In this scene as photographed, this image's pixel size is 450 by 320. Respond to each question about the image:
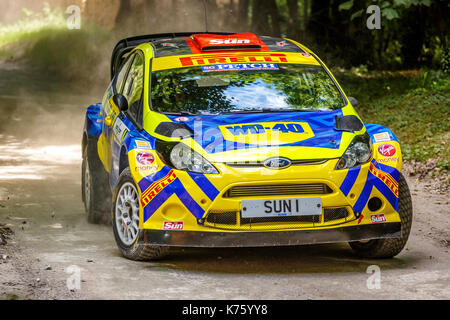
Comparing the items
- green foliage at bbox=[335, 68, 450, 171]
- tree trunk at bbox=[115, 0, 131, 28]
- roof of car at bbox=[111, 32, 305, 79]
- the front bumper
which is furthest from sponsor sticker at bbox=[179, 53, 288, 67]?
tree trunk at bbox=[115, 0, 131, 28]

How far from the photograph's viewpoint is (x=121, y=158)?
725cm

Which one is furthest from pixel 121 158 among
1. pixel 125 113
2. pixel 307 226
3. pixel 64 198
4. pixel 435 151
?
pixel 435 151

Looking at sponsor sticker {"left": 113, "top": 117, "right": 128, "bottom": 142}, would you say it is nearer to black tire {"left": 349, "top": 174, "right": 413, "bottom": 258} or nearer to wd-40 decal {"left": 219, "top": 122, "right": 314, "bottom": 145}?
wd-40 decal {"left": 219, "top": 122, "right": 314, "bottom": 145}

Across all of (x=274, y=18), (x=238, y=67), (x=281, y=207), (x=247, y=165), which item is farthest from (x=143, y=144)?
(x=274, y=18)

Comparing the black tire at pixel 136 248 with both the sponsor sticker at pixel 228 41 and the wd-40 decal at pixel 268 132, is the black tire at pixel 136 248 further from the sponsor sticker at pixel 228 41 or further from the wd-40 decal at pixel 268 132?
the sponsor sticker at pixel 228 41

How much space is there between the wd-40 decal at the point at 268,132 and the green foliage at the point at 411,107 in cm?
516

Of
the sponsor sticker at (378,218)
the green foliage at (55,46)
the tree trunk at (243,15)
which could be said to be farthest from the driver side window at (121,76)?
the green foliage at (55,46)

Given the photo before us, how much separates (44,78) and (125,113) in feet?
56.8

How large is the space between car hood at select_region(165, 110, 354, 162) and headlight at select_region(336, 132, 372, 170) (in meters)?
0.05

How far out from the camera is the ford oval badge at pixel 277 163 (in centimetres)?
649

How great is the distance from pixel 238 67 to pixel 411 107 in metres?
8.50

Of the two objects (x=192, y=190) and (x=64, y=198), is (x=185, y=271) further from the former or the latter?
(x=64, y=198)

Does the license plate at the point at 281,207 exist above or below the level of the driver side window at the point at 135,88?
below

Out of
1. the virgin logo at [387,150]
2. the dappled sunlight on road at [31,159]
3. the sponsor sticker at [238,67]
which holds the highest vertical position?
the sponsor sticker at [238,67]
